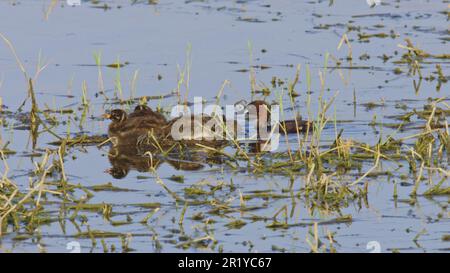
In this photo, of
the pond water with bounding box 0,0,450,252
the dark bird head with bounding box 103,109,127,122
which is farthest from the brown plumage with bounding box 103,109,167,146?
the pond water with bounding box 0,0,450,252

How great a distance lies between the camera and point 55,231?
386 inches

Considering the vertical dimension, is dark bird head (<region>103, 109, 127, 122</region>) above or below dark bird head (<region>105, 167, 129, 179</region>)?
above

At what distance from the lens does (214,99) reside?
1473 centimetres

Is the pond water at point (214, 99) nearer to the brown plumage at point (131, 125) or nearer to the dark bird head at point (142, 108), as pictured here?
the brown plumage at point (131, 125)

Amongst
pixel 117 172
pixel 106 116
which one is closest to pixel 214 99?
pixel 106 116

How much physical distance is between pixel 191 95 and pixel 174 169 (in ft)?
10.2

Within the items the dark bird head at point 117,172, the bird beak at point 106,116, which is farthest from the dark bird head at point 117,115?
the dark bird head at point 117,172

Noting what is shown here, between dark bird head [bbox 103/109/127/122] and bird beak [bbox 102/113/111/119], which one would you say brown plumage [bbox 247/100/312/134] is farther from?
bird beak [bbox 102/113/111/119]

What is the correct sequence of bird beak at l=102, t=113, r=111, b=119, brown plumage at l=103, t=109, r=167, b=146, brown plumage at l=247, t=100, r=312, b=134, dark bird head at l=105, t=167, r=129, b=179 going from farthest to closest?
bird beak at l=102, t=113, r=111, b=119
brown plumage at l=247, t=100, r=312, b=134
brown plumage at l=103, t=109, r=167, b=146
dark bird head at l=105, t=167, r=129, b=179

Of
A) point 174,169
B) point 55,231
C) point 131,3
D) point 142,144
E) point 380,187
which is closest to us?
point 55,231

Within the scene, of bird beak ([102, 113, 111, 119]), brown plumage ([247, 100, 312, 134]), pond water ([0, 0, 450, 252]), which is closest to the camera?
pond water ([0, 0, 450, 252])

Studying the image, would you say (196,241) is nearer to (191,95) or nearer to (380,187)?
(380,187)

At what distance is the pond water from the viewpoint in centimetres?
977
